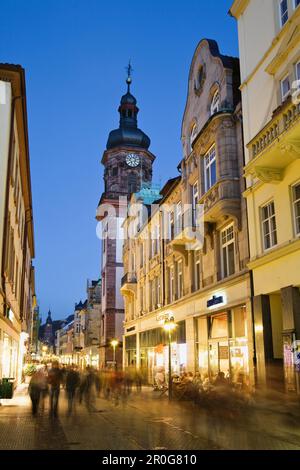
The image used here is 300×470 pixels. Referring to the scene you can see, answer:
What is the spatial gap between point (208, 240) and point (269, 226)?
6218 millimetres

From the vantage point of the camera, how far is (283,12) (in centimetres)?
1809

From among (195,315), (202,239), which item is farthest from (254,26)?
(195,315)

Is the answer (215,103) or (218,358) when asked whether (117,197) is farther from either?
(218,358)

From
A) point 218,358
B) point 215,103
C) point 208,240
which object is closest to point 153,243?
point 208,240

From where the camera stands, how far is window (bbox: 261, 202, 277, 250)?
1805 centimetres

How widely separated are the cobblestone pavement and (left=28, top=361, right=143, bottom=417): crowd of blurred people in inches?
23.1

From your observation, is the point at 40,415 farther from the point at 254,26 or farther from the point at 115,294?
the point at 115,294

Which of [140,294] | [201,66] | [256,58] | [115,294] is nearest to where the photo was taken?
[256,58]

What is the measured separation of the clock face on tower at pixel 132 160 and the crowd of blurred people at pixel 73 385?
44549 mm

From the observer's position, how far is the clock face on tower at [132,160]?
69.8 metres

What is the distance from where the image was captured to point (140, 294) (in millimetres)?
39938

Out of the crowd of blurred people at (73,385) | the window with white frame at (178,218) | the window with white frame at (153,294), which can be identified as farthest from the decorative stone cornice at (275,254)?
the window with white frame at (153,294)

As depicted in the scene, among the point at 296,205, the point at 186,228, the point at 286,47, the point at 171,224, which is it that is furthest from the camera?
the point at 171,224
